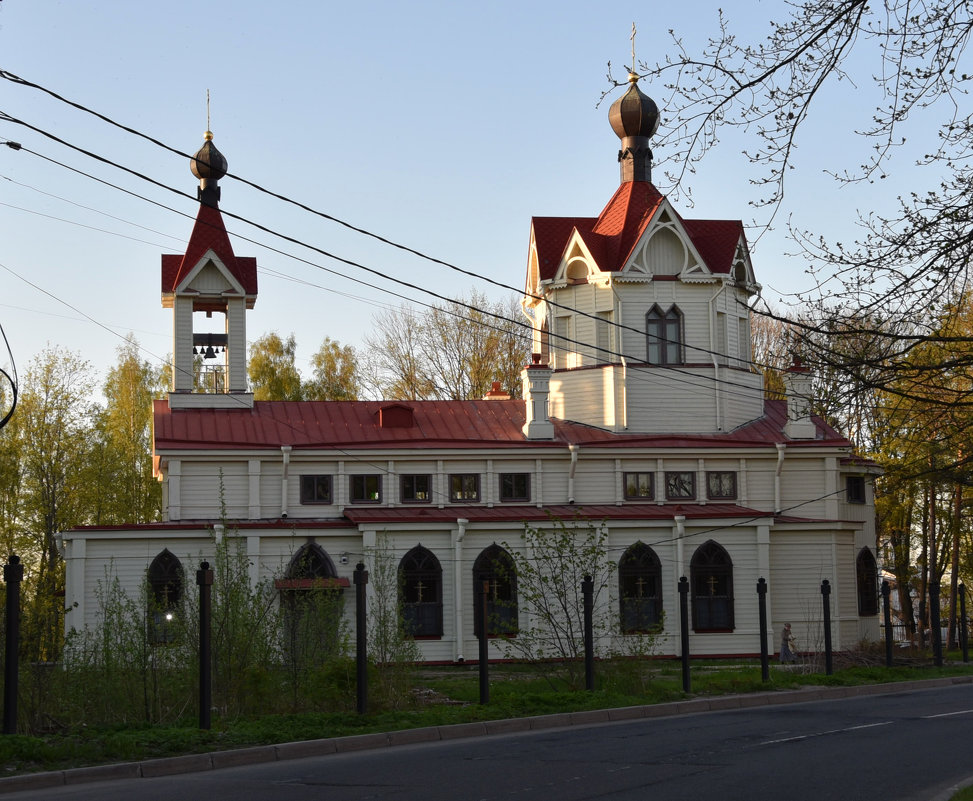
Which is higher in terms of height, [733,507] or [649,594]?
[733,507]

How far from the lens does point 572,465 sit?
36.1 m

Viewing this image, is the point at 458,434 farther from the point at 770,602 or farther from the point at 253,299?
the point at 770,602

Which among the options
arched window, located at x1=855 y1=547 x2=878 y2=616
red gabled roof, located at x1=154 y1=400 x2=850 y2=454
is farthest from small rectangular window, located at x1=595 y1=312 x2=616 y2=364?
arched window, located at x1=855 y1=547 x2=878 y2=616

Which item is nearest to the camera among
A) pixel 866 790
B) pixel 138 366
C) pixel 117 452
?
pixel 866 790

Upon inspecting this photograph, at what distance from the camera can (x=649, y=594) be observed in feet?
115

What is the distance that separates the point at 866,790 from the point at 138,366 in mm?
52711

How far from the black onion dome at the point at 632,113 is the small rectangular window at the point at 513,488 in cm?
1260

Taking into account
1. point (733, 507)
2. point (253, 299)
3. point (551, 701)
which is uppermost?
point (253, 299)

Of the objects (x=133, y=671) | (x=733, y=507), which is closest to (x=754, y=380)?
(x=733, y=507)

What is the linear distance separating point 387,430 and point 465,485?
→ 286cm

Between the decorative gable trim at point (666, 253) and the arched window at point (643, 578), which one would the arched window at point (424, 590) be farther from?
the decorative gable trim at point (666, 253)

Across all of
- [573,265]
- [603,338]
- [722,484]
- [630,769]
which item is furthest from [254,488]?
[630,769]

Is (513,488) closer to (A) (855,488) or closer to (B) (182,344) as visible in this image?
(B) (182,344)

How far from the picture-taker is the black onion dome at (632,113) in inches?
1606
